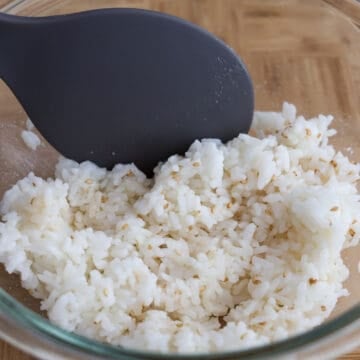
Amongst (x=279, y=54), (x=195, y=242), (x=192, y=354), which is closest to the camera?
(x=192, y=354)

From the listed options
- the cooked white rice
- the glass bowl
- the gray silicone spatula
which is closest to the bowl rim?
the cooked white rice

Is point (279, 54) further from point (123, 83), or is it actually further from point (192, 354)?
point (192, 354)

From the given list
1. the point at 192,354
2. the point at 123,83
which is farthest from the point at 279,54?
the point at 192,354

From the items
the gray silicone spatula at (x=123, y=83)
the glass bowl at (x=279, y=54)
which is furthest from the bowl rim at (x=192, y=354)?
the gray silicone spatula at (x=123, y=83)

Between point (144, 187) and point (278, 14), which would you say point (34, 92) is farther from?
point (278, 14)

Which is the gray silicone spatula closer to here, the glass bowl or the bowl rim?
the glass bowl
